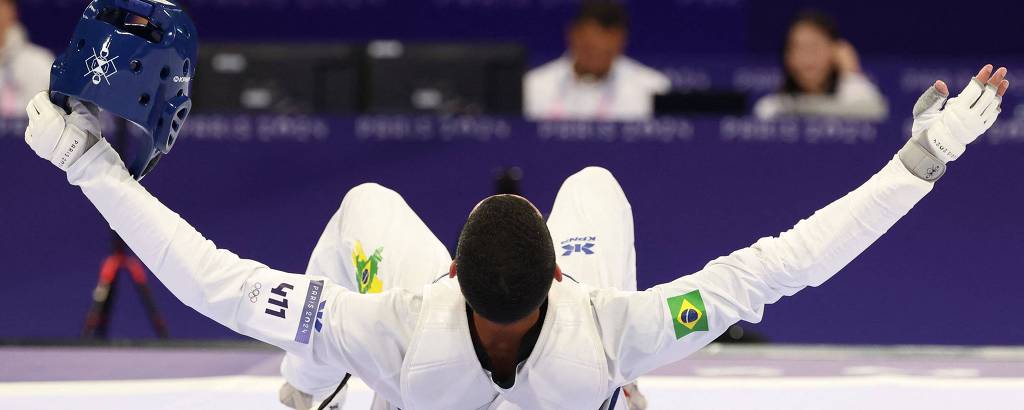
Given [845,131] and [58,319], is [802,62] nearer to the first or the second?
[845,131]

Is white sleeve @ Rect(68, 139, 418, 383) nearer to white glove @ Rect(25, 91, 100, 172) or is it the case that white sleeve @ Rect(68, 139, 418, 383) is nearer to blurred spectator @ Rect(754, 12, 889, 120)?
→ white glove @ Rect(25, 91, 100, 172)

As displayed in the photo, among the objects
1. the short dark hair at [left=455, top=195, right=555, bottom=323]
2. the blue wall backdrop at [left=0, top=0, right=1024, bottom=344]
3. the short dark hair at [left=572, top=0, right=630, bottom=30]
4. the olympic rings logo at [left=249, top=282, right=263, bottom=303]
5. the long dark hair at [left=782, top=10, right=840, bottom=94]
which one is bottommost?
the blue wall backdrop at [left=0, top=0, right=1024, bottom=344]

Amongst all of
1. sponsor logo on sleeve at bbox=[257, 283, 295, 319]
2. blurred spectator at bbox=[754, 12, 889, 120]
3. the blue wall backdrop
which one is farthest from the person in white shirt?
blurred spectator at bbox=[754, 12, 889, 120]

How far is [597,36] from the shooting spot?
324 inches

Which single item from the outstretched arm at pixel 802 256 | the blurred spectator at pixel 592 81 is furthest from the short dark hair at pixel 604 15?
the outstretched arm at pixel 802 256

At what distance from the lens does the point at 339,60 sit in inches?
288

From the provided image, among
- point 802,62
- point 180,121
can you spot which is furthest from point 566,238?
point 802,62

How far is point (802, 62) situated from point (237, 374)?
4.14m

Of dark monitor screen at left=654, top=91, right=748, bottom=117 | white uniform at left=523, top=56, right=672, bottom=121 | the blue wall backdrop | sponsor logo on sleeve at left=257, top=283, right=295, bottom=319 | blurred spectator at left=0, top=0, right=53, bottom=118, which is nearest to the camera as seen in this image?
sponsor logo on sleeve at left=257, top=283, right=295, bottom=319

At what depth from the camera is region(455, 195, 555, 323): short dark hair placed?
10.5 feet

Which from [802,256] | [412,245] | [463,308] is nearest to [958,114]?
[802,256]

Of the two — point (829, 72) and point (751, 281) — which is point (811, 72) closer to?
point (829, 72)

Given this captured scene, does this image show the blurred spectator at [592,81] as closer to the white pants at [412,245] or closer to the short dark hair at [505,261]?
the white pants at [412,245]

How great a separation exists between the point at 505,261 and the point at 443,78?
13.4ft
